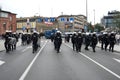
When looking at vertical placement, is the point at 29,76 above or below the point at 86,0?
below

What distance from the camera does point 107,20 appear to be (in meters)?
198

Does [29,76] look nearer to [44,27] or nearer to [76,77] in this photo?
[76,77]

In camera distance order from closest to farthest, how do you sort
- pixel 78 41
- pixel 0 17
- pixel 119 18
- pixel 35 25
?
1. pixel 78 41
2. pixel 119 18
3. pixel 0 17
4. pixel 35 25

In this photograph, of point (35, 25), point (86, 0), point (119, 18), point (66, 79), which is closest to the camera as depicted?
point (66, 79)

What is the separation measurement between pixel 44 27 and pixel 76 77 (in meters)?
142

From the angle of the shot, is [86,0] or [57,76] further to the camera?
[86,0]

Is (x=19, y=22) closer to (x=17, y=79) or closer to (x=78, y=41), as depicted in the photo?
(x=78, y=41)

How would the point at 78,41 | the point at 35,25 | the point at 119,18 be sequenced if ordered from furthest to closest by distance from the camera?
the point at 35,25 → the point at 119,18 → the point at 78,41

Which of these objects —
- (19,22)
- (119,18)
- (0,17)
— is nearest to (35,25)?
(19,22)

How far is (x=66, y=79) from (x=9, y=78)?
2153mm

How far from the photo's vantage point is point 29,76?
1235cm

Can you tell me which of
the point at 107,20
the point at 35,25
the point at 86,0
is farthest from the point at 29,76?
the point at 107,20

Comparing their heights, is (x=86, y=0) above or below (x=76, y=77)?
above

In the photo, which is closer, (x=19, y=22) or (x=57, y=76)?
(x=57, y=76)
